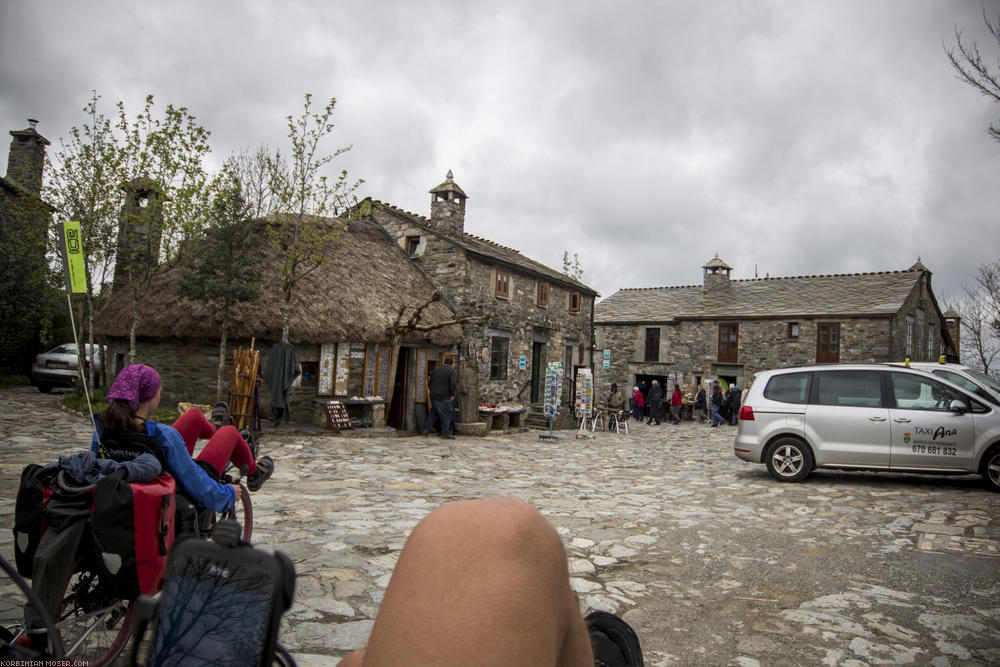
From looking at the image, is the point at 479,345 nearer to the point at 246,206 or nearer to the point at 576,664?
the point at 246,206

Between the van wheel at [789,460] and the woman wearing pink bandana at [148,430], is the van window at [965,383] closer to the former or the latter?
the van wheel at [789,460]

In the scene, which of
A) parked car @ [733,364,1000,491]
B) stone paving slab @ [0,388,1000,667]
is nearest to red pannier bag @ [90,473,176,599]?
stone paving slab @ [0,388,1000,667]

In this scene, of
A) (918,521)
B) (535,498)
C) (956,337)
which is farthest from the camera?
(956,337)

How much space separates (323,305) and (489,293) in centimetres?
551

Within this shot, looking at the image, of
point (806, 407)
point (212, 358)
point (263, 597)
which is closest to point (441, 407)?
point (212, 358)

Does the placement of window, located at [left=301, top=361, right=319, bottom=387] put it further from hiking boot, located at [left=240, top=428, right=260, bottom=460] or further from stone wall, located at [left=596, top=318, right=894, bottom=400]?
stone wall, located at [left=596, top=318, right=894, bottom=400]

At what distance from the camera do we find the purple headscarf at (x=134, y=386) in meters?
2.69

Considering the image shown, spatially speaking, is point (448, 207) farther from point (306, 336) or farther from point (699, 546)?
point (699, 546)

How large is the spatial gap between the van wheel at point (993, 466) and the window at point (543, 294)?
13.9 m

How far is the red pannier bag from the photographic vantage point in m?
2.34

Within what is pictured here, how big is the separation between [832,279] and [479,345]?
21246mm

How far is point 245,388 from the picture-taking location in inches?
471

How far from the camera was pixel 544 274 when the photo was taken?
20531mm

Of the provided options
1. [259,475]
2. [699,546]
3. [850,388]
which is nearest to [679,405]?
[850,388]
